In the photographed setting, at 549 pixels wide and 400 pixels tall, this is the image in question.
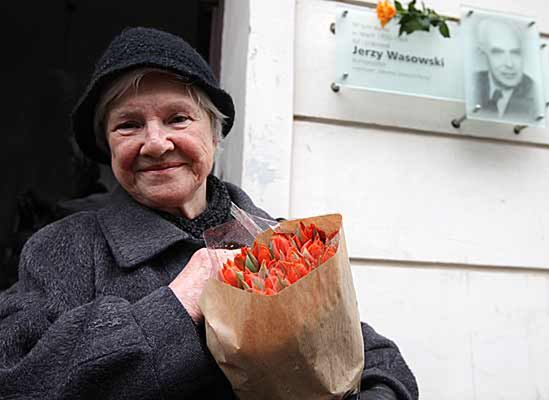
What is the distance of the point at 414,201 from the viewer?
2.10 m

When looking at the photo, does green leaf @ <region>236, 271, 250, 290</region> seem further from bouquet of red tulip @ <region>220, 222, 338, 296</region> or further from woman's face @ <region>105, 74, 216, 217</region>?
woman's face @ <region>105, 74, 216, 217</region>

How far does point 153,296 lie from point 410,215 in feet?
3.91

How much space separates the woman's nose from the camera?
1340mm

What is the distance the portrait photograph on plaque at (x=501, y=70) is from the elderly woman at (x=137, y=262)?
979 millimetres

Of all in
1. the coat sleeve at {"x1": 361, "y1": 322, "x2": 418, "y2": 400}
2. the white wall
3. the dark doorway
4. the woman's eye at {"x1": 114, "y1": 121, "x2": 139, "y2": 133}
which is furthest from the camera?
the dark doorway

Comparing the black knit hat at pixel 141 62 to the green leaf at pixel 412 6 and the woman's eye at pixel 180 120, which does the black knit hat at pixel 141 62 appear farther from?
the green leaf at pixel 412 6

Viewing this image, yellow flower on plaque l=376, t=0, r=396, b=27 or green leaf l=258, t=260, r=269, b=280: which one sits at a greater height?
yellow flower on plaque l=376, t=0, r=396, b=27

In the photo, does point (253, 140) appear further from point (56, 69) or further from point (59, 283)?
point (56, 69)

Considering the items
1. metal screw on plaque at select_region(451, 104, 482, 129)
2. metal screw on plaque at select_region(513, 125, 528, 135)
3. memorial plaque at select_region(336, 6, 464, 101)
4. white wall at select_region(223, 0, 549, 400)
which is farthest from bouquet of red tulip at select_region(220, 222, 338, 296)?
metal screw on plaque at select_region(513, 125, 528, 135)

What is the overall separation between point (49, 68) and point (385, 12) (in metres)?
3.04

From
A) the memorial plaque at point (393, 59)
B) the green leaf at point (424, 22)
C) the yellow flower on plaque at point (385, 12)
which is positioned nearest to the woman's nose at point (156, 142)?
the memorial plaque at point (393, 59)

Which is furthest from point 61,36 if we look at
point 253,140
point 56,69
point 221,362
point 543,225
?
point 221,362

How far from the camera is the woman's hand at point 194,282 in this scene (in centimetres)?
111

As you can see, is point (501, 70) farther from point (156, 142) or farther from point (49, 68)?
point (49, 68)
